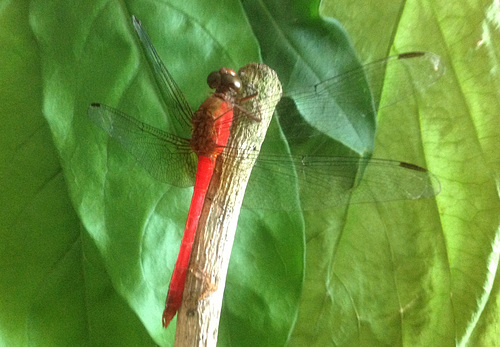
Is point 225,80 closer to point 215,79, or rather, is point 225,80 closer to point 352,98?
point 215,79

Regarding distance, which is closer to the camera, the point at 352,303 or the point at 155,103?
the point at 155,103

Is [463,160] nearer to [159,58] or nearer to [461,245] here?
[461,245]

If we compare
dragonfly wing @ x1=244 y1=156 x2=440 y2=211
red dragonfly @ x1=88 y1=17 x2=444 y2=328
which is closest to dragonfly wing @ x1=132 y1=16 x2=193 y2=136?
red dragonfly @ x1=88 y1=17 x2=444 y2=328

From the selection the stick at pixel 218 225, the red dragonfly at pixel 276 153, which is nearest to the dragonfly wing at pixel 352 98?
the red dragonfly at pixel 276 153

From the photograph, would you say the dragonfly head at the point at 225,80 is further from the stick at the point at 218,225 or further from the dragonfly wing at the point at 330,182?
the dragonfly wing at the point at 330,182

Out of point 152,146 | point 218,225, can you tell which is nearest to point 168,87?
point 152,146

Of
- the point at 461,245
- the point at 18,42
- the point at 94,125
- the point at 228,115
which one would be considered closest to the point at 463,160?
the point at 461,245

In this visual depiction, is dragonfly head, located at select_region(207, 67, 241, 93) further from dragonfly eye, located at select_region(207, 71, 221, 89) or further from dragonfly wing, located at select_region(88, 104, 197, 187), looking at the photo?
dragonfly wing, located at select_region(88, 104, 197, 187)
